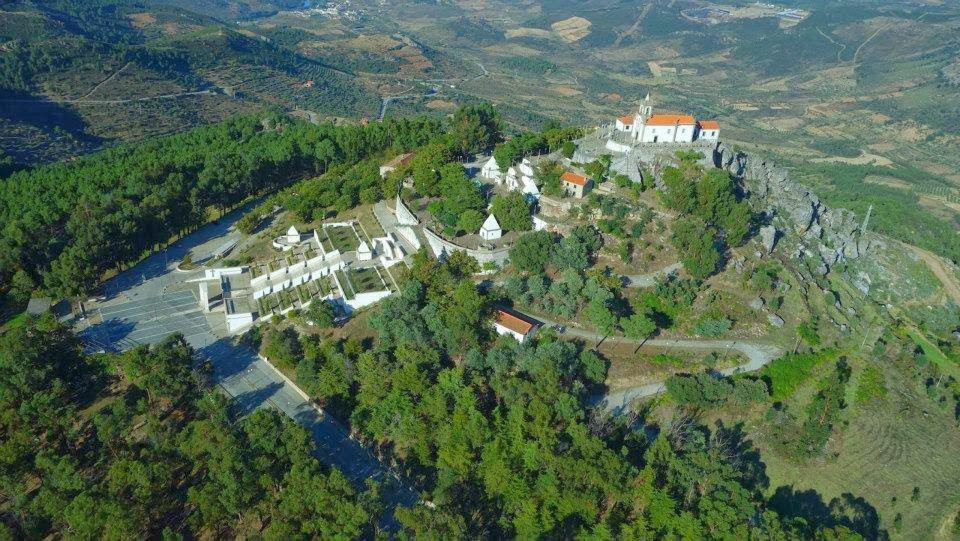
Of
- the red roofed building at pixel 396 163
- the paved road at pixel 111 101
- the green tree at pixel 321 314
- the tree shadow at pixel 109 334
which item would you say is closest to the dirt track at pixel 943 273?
the red roofed building at pixel 396 163

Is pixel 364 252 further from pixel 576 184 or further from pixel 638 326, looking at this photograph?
pixel 638 326

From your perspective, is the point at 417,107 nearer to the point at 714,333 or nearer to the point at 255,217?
the point at 255,217

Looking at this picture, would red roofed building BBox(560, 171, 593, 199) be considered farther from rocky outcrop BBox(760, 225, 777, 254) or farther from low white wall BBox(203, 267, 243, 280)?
low white wall BBox(203, 267, 243, 280)

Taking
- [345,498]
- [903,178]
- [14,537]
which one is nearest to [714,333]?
[345,498]

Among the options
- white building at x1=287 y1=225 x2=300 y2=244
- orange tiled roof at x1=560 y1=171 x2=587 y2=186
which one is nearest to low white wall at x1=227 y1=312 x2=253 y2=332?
white building at x1=287 y1=225 x2=300 y2=244

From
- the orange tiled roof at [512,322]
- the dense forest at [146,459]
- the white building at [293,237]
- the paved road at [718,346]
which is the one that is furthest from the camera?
the white building at [293,237]

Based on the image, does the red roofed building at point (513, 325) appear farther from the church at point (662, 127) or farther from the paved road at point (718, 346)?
the church at point (662, 127)
